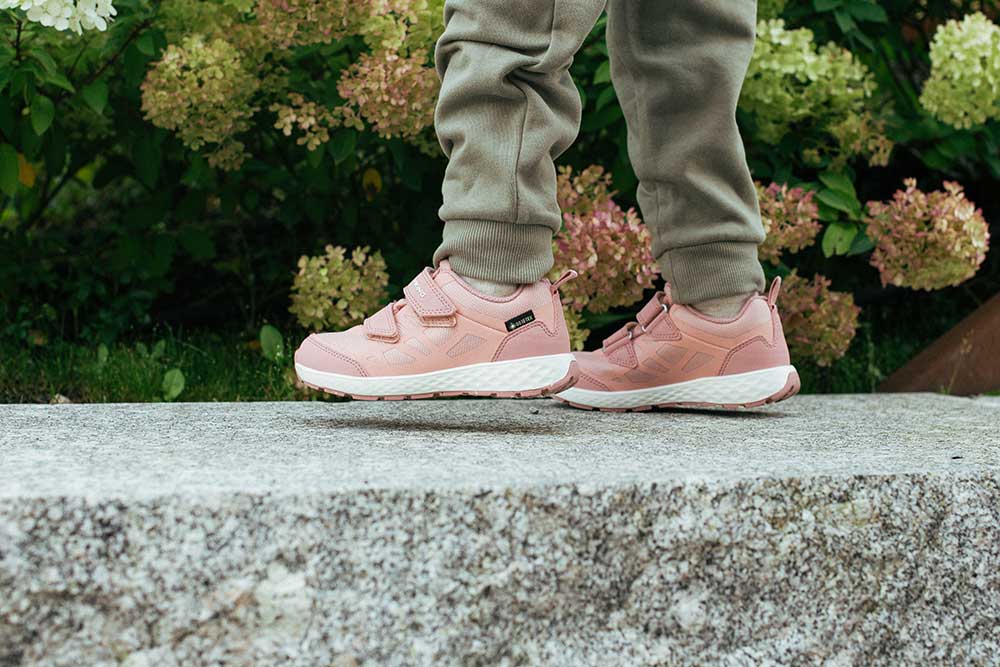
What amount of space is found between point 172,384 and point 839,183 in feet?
5.27

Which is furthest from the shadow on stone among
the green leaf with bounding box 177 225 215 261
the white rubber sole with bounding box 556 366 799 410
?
the green leaf with bounding box 177 225 215 261

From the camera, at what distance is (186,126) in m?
2.24

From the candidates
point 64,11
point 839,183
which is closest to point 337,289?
point 64,11

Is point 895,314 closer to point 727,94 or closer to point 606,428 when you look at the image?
point 727,94

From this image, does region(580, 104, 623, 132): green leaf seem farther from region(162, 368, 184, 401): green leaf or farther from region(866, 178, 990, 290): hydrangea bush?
region(162, 368, 184, 401): green leaf

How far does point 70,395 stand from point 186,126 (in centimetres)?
63

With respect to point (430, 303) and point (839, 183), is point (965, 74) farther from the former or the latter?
point (430, 303)

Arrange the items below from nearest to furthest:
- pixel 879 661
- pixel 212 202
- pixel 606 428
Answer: pixel 879 661 → pixel 606 428 → pixel 212 202

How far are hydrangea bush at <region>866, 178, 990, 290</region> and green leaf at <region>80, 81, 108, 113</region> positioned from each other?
Result: 1721 millimetres

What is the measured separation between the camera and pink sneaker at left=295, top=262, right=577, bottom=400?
1344mm

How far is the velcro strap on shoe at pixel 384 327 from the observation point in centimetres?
137

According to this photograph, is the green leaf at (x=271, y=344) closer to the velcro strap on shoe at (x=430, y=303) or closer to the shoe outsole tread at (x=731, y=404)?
the shoe outsole tread at (x=731, y=404)

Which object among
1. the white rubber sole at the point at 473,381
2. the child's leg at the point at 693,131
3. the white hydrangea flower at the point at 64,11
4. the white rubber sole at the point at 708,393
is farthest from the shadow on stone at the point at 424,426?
the white hydrangea flower at the point at 64,11

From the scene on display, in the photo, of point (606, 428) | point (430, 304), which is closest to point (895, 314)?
point (606, 428)
